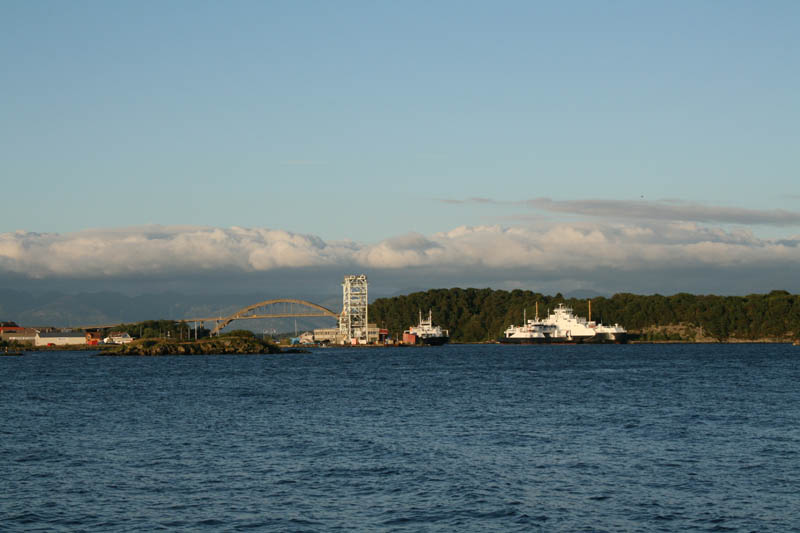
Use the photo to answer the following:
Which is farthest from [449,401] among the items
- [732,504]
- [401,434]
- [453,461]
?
[732,504]

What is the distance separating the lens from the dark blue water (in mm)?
26859

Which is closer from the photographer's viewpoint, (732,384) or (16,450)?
(16,450)

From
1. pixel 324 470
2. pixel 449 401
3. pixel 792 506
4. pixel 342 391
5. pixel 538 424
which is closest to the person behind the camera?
pixel 792 506

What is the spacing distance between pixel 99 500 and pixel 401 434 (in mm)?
19406

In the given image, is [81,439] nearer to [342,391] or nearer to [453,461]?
[453,461]

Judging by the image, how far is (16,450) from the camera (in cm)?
→ 4047

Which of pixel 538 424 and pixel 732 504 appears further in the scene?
pixel 538 424

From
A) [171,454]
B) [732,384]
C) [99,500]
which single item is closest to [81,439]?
[171,454]

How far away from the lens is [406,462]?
3634 centimetres

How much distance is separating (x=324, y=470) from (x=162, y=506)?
8058mm

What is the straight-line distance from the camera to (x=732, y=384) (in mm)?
82000

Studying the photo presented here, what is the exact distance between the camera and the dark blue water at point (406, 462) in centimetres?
2686

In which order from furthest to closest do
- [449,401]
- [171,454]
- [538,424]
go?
[449,401], [538,424], [171,454]

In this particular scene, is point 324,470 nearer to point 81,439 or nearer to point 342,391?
point 81,439
